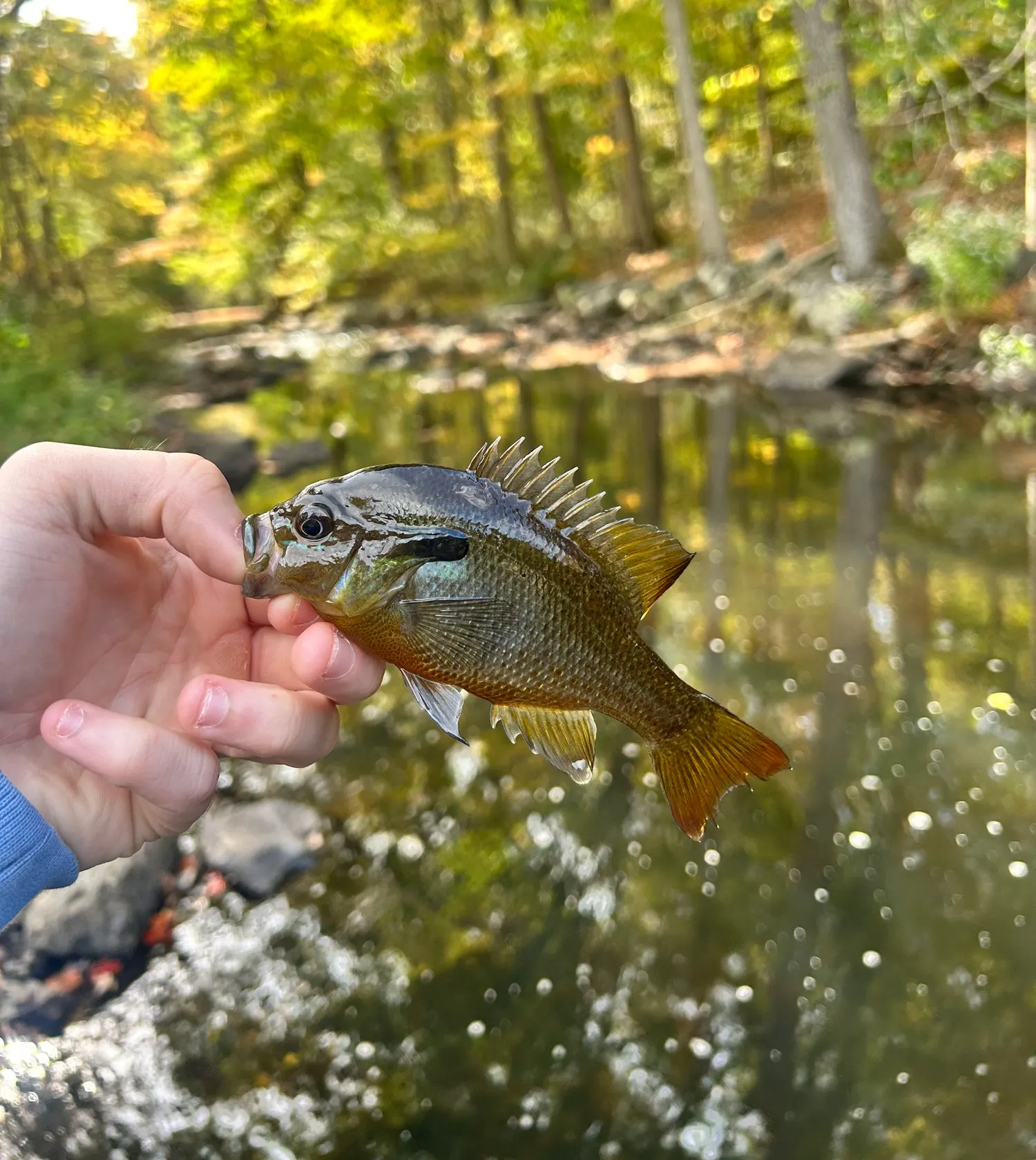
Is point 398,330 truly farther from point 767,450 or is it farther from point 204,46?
point 767,450

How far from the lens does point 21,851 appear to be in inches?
77.4

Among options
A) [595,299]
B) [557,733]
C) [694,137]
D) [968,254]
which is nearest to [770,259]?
[694,137]

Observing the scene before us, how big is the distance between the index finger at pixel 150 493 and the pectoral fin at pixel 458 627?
0.56 meters

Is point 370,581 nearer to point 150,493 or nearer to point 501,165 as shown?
point 150,493

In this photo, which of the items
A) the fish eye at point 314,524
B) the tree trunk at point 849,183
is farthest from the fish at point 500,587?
the tree trunk at point 849,183

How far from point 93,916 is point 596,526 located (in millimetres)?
4315

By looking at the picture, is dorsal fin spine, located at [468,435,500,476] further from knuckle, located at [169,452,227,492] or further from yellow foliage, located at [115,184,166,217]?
yellow foliage, located at [115,184,166,217]

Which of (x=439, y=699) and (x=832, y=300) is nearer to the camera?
(x=439, y=699)

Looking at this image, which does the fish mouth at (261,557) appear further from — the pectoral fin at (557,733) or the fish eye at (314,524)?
the pectoral fin at (557,733)

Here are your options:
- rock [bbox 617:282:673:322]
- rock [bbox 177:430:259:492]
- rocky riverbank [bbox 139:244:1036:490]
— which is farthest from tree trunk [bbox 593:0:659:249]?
rock [bbox 177:430:259:492]

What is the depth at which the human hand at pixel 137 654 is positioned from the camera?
199cm

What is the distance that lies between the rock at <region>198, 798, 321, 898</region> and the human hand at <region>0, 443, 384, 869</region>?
10.2 feet

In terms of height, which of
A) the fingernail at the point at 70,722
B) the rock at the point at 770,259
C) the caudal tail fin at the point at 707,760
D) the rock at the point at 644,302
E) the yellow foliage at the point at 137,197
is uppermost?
the yellow foliage at the point at 137,197

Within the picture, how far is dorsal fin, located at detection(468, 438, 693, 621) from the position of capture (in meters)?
1.88
